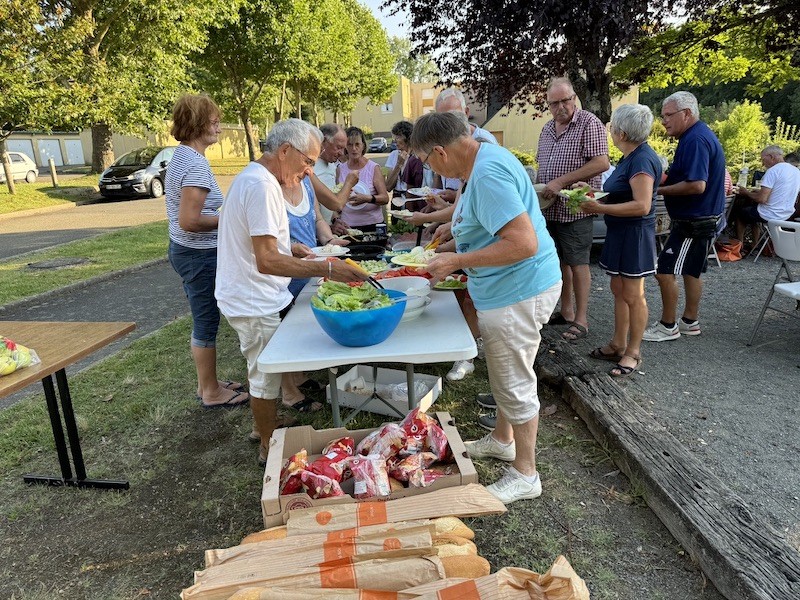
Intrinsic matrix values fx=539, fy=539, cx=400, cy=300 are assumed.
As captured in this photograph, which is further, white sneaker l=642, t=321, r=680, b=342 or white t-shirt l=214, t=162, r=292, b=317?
white sneaker l=642, t=321, r=680, b=342

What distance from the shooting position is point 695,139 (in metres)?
4.07

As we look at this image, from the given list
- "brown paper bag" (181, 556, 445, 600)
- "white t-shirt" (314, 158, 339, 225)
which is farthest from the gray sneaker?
"white t-shirt" (314, 158, 339, 225)

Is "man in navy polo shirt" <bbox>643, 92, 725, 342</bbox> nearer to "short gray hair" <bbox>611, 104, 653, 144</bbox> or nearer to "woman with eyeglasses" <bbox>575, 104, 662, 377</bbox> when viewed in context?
"woman with eyeglasses" <bbox>575, 104, 662, 377</bbox>

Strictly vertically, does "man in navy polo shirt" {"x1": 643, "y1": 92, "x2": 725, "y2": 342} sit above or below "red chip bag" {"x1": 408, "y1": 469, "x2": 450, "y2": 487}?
above

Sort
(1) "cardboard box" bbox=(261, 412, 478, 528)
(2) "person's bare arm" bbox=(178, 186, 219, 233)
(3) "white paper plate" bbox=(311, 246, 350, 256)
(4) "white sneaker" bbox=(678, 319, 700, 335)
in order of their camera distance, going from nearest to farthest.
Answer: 1. (1) "cardboard box" bbox=(261, 412, 478, 528)
2. (2) "person's bare arm" bbox=(178, 186, 219, 233)
3. (3) "white paper plate" bbox=(311, 246, 350, 256)
4. (4) "white sneaker" bbox=(678, 319, 700, 335)

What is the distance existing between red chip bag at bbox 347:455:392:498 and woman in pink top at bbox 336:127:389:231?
3.44 m

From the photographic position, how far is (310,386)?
163 inches

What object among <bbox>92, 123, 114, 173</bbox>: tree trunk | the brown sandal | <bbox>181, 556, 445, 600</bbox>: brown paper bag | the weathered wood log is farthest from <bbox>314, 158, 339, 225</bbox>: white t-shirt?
<bbox>92, 123, 114, 173</bbox>: tree trunk

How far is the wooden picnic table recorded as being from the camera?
240cm

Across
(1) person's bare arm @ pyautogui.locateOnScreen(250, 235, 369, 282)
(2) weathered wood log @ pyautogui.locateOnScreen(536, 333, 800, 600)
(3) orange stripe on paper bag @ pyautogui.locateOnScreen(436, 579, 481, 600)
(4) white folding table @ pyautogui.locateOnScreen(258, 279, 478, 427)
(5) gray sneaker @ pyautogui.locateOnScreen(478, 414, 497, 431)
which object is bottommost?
(5) gray sneaker @ pyautogui.locateOnScreen(478, 414, 497, 431)

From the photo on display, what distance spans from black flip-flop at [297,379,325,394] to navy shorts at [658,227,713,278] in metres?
2.87

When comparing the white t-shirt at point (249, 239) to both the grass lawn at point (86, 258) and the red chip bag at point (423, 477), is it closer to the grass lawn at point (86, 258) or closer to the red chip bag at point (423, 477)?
the red chip bag at point (423, 477)

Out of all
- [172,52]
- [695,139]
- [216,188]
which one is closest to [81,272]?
[216,188]

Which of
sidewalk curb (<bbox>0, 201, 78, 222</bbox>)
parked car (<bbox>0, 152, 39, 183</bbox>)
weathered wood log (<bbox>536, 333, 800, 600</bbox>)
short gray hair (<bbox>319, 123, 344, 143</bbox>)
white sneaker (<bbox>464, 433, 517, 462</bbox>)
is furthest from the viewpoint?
parked car (<bbox>0, 152, 39, 183</bbox>)
